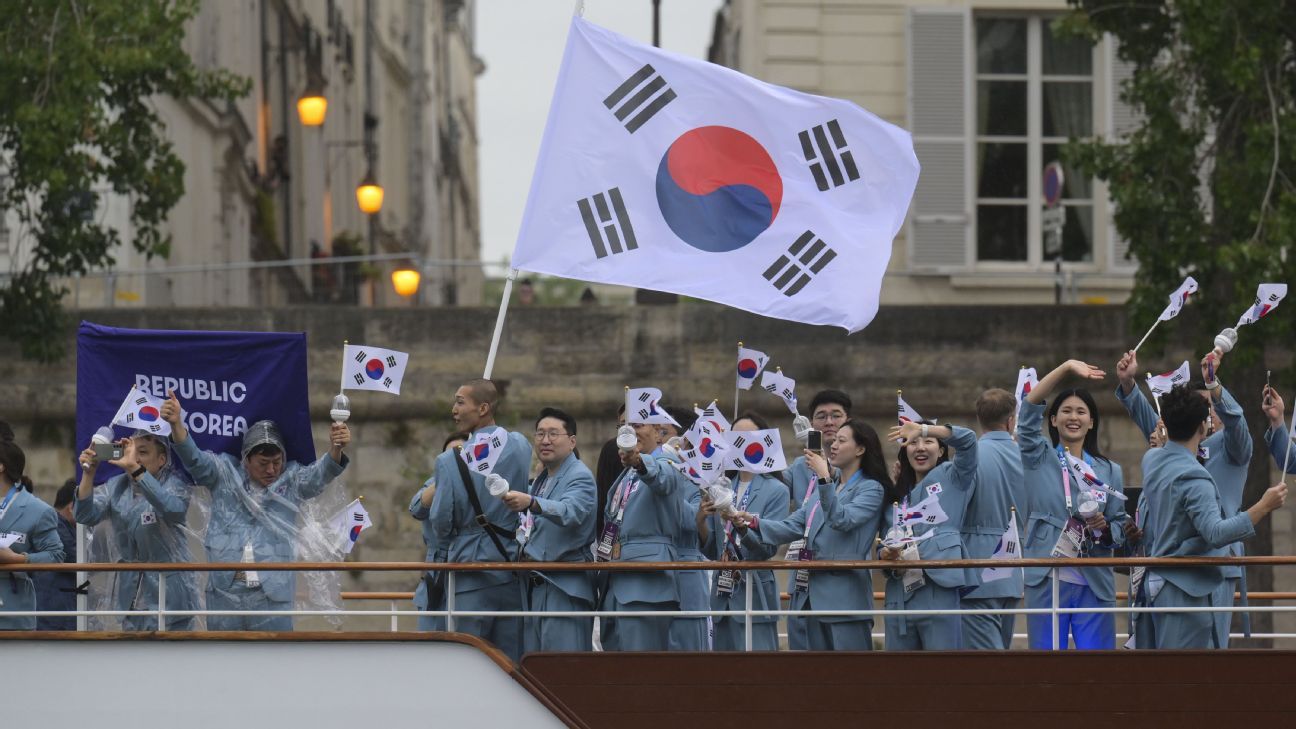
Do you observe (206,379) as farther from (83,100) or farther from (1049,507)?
(83,100)

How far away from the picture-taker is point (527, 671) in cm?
993

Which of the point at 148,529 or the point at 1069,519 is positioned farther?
the point at 1069,519

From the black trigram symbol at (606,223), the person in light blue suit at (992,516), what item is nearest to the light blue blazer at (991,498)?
the person in light blue suit at (992,516)

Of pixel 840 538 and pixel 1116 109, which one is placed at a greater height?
pixel 1116 109

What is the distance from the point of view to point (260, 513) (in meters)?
10.6

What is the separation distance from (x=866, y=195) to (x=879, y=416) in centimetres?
814

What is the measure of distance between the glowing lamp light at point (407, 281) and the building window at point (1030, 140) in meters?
5.48

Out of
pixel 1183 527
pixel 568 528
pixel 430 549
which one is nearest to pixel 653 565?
pixel 568 528

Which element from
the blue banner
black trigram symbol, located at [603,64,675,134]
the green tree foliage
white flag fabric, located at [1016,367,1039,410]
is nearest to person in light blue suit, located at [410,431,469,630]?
the blue banner

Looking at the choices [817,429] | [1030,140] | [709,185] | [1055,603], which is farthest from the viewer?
[1030,140]

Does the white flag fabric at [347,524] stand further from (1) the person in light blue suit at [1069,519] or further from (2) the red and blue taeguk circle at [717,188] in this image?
(1) the person in light blue suit at [1069,519]

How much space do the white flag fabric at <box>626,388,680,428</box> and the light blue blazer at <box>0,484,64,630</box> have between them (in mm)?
2878

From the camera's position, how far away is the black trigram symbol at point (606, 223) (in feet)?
35.0

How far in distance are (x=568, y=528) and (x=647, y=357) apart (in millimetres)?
8609
